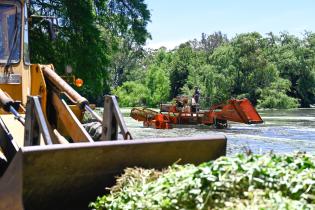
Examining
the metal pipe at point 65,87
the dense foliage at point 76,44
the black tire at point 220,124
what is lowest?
the black tire at point 220,124

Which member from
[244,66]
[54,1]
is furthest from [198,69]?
[54,1]

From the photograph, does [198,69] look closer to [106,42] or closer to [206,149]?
[106,42]

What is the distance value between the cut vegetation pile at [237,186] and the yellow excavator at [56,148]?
95 cm

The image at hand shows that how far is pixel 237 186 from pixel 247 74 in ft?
223

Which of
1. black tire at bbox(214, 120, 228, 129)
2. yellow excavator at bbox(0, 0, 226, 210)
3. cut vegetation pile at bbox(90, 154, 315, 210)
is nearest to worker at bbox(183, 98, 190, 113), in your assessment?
black tire at bbox(214, 120, 228, 129)

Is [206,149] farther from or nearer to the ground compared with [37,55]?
nearer to the ground

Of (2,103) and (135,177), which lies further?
(2,103)

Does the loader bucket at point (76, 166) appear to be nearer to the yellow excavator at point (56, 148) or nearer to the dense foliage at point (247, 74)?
the yellow excavator at point (56, 148)

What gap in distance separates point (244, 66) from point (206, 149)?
65.3 meters

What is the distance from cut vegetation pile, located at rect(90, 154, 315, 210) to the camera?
4.44 meters

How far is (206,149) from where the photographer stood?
278 inches

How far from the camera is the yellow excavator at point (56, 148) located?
5883 millimetres

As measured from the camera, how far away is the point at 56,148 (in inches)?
231

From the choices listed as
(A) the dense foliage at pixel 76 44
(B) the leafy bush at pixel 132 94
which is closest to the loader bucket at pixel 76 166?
(A) the dense foliage at pixel 76 44
